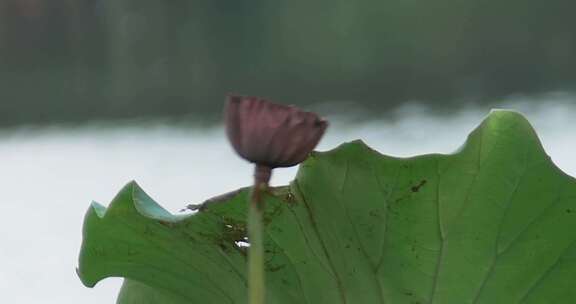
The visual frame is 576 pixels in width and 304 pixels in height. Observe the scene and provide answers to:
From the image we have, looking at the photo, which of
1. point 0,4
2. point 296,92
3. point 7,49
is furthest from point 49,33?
point 296,92

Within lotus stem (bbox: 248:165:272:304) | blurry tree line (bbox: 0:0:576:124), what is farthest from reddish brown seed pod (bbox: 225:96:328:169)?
blurry tree line (bbox: 0:0:576:124)

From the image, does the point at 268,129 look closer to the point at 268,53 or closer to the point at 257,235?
the point at 257,235

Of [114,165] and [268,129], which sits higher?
[268,129]


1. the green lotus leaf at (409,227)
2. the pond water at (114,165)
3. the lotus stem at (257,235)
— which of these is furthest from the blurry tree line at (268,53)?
the lotus stem at (257,235)

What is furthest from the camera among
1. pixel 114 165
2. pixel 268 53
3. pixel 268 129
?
pixel 268 53

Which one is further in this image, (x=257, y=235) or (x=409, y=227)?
(x=409, y=227)

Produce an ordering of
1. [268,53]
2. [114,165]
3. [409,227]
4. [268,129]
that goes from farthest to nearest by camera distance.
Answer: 1. [268,53]
2. [114,165]
3. [409,227]
4. [268,129]

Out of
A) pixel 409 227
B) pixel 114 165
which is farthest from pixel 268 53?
pixel 409 227

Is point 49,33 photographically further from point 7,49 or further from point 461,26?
point 461,26

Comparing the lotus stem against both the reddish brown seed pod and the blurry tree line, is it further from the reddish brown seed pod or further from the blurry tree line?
the blurry tree line
